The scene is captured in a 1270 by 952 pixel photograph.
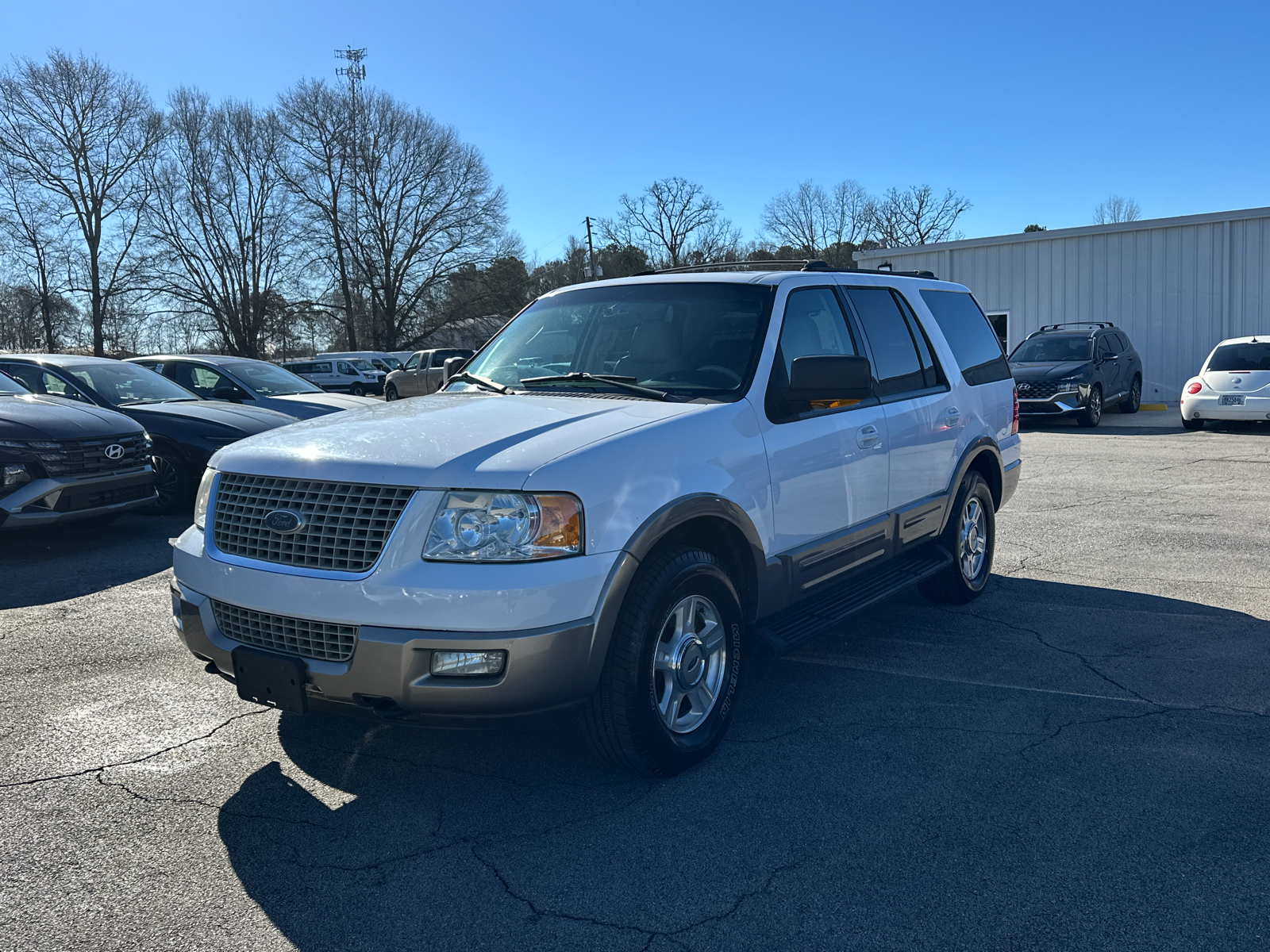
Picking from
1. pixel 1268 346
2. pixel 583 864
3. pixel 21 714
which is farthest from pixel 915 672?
pixel 1268 346

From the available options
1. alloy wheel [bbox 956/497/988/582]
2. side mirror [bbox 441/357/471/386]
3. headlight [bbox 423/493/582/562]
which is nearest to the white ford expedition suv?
headlight [bbox 423/493/582/562]

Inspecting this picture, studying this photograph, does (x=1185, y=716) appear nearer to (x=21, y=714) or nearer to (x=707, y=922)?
(x=707, y=922)

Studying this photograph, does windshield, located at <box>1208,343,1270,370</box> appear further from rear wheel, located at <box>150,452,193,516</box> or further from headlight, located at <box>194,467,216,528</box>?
headlight, located at <box>194,467,216,528</box>

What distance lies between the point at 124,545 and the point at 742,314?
20.2 ft

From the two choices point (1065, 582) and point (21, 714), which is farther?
point (1065, 582)

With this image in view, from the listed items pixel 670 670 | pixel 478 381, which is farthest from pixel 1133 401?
pixel 670 670

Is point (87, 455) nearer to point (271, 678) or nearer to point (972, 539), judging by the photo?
point (271, 678)

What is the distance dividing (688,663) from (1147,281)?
23450 mm

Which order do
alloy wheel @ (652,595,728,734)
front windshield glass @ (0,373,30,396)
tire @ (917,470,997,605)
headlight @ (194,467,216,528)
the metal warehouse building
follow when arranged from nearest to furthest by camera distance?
alloy wheel @ (652,595,728,734)
headlight @ (194,467,216,528)
tire @ (917,470,997,605)
front windshield glass @ (0,373,30,396)
the metal warehouse building

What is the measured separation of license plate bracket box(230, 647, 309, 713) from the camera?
125 inches

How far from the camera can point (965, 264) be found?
25797mm

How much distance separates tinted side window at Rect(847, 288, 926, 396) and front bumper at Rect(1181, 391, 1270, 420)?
45.1 feet

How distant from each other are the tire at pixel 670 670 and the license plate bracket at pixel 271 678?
958 millimetres

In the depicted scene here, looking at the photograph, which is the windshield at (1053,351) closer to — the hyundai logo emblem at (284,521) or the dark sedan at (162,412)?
the dark sedan at (162,412)
